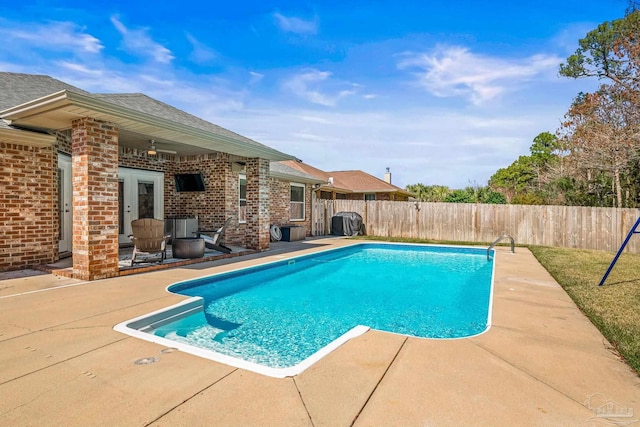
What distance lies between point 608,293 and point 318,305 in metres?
4.73

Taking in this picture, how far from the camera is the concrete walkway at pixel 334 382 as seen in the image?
216 cm

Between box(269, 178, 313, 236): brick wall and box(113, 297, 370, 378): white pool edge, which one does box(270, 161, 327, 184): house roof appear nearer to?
box(269, 178, 313, 236): brick wall

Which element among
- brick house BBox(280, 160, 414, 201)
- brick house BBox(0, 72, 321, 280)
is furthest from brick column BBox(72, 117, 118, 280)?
brick house BBox(280, 160, 414, 201)

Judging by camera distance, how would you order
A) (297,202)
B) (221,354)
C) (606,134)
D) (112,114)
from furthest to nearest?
1. (297,202)
2. (606,134)
3. (112,114)
4. (221,354)

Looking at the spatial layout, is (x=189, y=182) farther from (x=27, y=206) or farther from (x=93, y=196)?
(x=93, y=196)

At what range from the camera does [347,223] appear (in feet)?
53.9

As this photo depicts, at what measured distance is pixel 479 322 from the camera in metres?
4.88

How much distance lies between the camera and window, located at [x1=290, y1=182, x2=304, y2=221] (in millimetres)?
16062

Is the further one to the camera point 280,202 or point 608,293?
point 280,202

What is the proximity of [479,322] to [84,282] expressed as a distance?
20.3 ft

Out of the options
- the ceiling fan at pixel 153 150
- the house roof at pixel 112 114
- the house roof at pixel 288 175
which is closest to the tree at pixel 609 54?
the house roof at pixel 288 175

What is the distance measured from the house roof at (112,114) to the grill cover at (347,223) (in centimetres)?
629

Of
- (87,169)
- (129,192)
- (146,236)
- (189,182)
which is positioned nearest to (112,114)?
(87,169)

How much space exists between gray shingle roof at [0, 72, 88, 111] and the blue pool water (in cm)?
530
